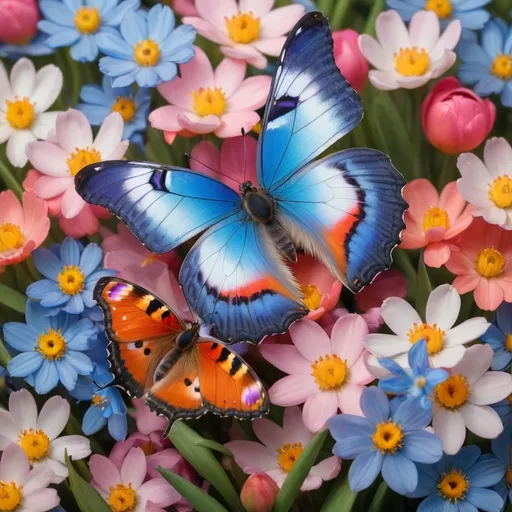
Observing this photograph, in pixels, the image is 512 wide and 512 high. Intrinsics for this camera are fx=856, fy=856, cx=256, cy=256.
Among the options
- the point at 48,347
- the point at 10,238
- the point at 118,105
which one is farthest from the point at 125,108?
the point at 48,347

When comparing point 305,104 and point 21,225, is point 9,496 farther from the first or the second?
→ point 305,104

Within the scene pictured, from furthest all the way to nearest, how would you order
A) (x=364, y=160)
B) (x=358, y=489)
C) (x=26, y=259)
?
(x=26, y=259)
(x=364, y=160)
(x=358, y=489)

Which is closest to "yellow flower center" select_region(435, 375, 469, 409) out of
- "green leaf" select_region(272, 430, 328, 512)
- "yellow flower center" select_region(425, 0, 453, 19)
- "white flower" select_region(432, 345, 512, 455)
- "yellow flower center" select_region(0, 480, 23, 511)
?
"white flower" select_region(432, 345, 512, 455)

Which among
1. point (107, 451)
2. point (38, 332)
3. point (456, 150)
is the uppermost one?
point (456, 150)

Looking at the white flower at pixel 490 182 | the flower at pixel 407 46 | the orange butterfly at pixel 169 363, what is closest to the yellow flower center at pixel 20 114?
the orange butterfly at pixel 169 363

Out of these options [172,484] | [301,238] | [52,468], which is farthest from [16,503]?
[301,238]

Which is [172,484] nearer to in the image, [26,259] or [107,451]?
[107,451]
